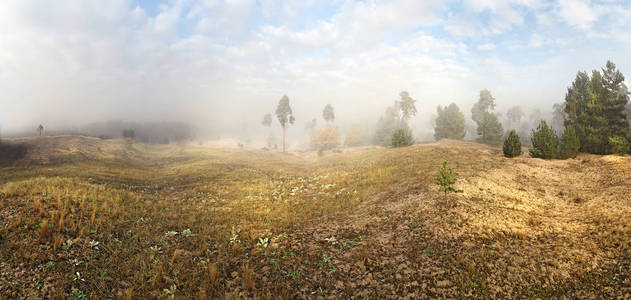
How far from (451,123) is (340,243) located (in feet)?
223

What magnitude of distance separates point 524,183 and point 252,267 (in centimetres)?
1818

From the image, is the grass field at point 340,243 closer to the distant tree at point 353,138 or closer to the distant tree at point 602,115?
the distant tree at point 602,115

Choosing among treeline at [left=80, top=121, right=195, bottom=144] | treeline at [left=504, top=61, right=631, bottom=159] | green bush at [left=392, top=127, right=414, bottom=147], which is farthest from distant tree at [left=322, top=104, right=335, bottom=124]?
treeline at [left=504, top=61, right=631, bottom=159]

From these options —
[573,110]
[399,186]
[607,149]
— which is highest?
[573,110]

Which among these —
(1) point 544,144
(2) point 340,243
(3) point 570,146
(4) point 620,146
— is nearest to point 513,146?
(1) point 544,144

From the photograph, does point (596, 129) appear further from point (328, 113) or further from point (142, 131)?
point (142, 131)

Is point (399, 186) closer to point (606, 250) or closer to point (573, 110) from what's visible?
point (606, 250)

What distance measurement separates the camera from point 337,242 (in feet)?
34.0

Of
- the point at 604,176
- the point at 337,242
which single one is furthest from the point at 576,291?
the point at 604,176

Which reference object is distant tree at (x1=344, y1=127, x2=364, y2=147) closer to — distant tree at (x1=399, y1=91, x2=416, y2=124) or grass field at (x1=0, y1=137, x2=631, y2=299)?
distant tree at (x1=399, y1=91, x2=416, y2=124)

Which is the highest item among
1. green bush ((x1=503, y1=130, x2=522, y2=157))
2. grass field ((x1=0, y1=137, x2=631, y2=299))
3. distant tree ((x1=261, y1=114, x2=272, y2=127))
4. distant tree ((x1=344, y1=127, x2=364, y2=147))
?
distant tree ((x1=261, y1=114, x2=272, y2=127))

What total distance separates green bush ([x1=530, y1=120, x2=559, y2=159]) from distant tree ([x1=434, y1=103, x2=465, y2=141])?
4426 centimetres

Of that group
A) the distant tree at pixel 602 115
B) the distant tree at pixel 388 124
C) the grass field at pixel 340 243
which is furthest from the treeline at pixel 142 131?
the distant tree at pixel 602 115

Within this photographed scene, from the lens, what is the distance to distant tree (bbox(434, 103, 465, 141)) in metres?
66.1
